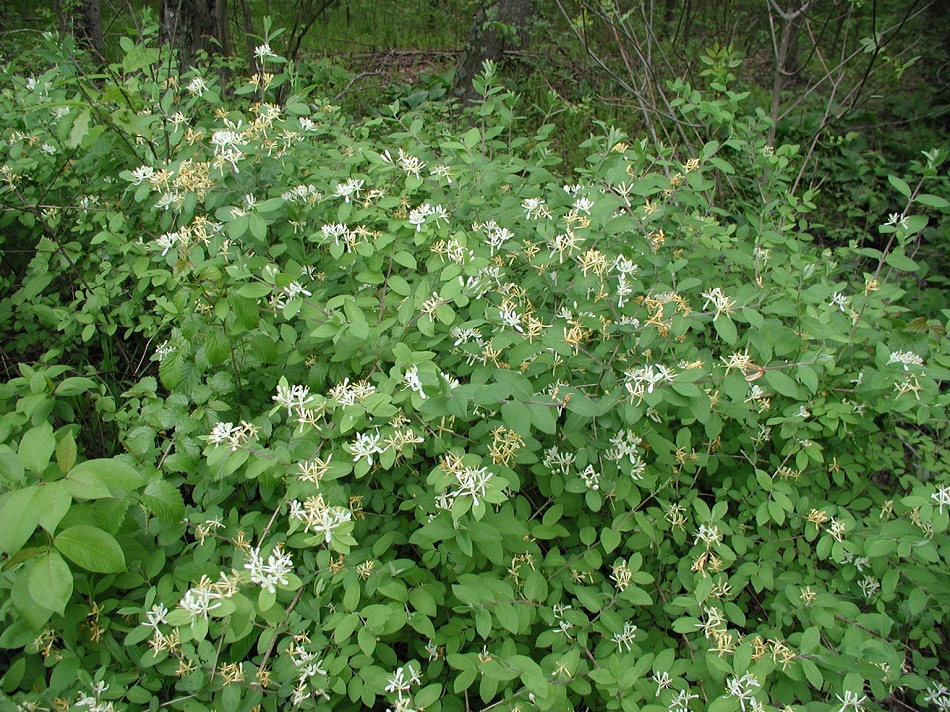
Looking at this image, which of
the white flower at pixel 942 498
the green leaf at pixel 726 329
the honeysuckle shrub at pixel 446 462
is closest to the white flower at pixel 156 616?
the honeysuckle shrub at pixel 446 462

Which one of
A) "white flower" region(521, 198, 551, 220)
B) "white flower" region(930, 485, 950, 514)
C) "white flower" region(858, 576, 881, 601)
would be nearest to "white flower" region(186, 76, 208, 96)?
"white flower" region(521, 198, 551, 220)

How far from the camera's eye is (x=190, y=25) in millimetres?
4367

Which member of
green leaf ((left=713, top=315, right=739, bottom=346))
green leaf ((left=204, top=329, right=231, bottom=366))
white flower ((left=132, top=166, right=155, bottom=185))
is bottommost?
green leaf ((left=204, top=329, right=231, bottom=366))

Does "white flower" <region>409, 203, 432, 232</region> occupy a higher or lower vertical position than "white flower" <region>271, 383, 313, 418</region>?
higher

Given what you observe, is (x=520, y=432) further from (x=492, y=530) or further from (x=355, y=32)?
(x=355, y=32)

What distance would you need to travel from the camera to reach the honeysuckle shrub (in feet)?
4.79

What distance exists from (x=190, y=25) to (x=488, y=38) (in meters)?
2.98

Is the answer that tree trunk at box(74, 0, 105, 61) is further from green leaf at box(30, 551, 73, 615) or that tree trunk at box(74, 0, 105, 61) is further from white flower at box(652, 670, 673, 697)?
white flower at box(652, 670, 673, 697)

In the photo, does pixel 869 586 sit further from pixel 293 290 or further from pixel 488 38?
pixel 488 38

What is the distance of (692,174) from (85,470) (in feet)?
6.91

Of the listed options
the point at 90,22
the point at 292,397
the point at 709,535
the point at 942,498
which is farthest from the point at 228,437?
the point at 90,22

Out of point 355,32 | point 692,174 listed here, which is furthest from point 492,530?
point 355,32

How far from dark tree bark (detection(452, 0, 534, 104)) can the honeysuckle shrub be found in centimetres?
429

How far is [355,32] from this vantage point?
329 inches
